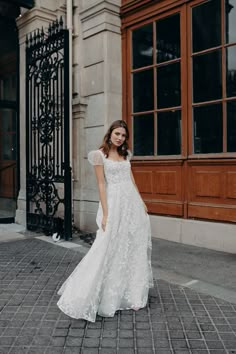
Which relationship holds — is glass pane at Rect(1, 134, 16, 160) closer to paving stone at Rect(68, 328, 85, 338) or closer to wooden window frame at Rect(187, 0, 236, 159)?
wooden window frame at Rect(187, 0, 236, 159)

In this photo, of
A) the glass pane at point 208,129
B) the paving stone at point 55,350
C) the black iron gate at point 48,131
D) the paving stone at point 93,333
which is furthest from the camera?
the black iron gate at point 48,131

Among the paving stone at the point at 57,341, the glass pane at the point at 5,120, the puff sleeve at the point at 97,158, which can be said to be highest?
the glass pane at the point at 5,120

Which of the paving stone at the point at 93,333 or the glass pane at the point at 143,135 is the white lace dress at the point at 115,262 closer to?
the paving stone at the point at 93,333

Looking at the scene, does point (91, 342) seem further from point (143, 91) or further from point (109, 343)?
point (143, 91)

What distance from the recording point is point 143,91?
7.16 meters

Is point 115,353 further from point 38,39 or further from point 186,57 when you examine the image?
point 38,39

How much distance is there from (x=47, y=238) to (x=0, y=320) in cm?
350

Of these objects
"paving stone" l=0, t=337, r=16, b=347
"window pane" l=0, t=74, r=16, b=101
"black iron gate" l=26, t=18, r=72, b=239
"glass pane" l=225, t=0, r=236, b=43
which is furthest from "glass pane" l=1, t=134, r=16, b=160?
"paving stone" l=0, t=337, r=16, b=347

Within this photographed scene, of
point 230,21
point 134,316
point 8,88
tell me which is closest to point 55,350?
point 134,316

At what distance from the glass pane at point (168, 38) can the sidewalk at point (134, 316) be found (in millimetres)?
3621

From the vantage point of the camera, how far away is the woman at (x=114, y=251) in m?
3.50

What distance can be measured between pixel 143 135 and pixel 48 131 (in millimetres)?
1887

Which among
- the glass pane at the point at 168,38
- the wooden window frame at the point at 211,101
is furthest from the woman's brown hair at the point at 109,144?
the glass pane at the point at 168,38

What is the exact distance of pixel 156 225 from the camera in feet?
22.3
